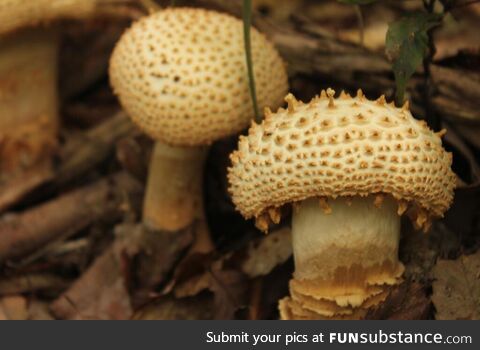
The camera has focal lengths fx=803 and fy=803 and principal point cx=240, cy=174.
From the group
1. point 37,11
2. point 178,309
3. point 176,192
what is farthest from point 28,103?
point 178,309

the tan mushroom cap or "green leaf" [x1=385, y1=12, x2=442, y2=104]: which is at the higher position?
"green leaf" [x1=385, y1=12, x2=442, y2=104]

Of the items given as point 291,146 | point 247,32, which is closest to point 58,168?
point 247,32

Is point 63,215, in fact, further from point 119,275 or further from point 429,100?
point 429,100

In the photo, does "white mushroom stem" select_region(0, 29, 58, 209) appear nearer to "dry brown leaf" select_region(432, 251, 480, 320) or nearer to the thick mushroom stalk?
the thick mushroom stalk

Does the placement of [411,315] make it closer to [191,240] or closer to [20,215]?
[191,240]

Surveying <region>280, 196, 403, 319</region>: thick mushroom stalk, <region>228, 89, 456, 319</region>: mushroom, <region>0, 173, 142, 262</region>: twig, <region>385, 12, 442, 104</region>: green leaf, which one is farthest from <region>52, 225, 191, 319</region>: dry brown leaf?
<region>385, 12, 442, 104</region>: green leaf

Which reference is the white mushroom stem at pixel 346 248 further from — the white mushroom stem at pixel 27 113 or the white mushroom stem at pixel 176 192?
the white mushroom stem at pixel 27 113

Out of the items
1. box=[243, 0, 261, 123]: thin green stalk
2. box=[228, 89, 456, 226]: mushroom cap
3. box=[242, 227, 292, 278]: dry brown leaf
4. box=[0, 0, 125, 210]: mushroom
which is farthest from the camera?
box=[0, 0, 125, 210]: mushroom

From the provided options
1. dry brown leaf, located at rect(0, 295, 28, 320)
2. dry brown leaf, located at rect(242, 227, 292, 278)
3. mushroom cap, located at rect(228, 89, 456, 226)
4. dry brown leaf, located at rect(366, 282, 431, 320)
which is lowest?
dry brown leaf, located at rect(0, 295, 28, 320)
